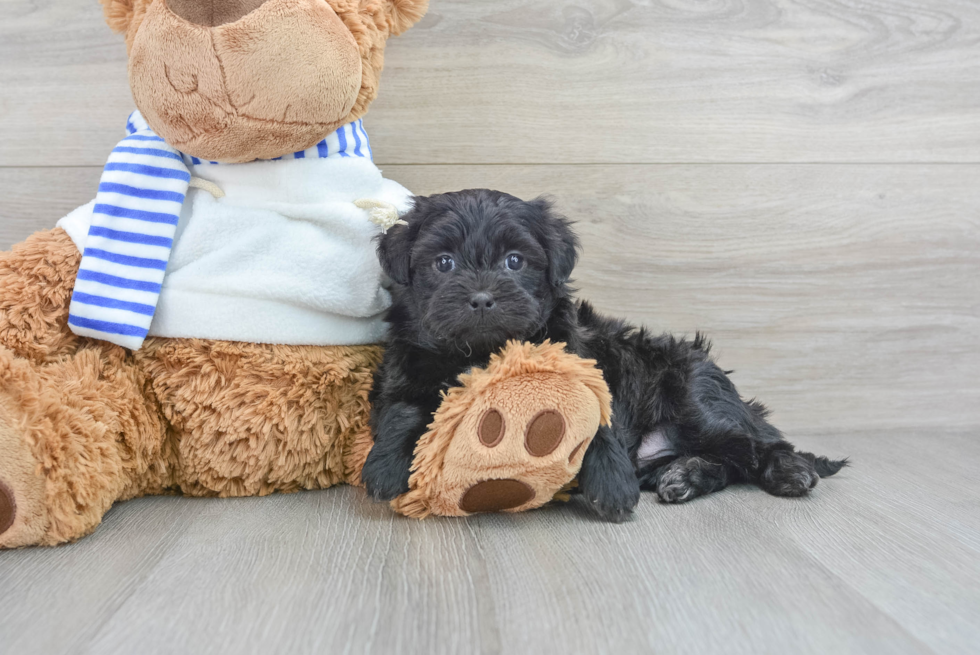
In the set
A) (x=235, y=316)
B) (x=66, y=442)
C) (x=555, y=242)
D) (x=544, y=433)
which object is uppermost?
(x=555, y=242)

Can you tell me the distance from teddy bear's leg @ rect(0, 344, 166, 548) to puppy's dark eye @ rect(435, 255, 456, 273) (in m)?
0.68

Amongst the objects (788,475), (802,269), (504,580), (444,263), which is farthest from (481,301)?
(802,269)

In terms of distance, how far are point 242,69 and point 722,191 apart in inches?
55.8

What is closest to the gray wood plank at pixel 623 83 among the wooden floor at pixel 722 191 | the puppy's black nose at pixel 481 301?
the wooden floor at pixel 722 191

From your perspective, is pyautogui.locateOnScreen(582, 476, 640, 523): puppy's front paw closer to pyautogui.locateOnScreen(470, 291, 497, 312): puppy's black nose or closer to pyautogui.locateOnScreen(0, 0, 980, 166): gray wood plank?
pyautogui.locateOnScreen(470, 291, 497, 312): puppy's black nose

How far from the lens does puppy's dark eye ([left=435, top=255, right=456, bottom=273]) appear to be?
146 centimetres

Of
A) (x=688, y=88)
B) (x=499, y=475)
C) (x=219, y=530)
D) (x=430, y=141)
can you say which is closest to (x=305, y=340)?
(x=219, y=530)

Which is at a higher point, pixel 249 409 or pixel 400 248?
pixel 400 248

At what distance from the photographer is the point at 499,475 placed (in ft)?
4.41

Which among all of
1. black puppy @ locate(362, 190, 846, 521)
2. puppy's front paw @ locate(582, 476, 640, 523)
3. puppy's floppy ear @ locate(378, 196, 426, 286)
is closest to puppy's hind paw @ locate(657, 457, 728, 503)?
black puppy @ locate(362, 190, 846, 521)

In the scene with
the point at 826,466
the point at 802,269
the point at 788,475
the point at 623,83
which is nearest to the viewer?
the point at 788,475

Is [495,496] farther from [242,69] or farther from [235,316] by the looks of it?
[242,69]

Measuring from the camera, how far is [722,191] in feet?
7.08

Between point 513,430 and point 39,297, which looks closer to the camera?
point 513,430
